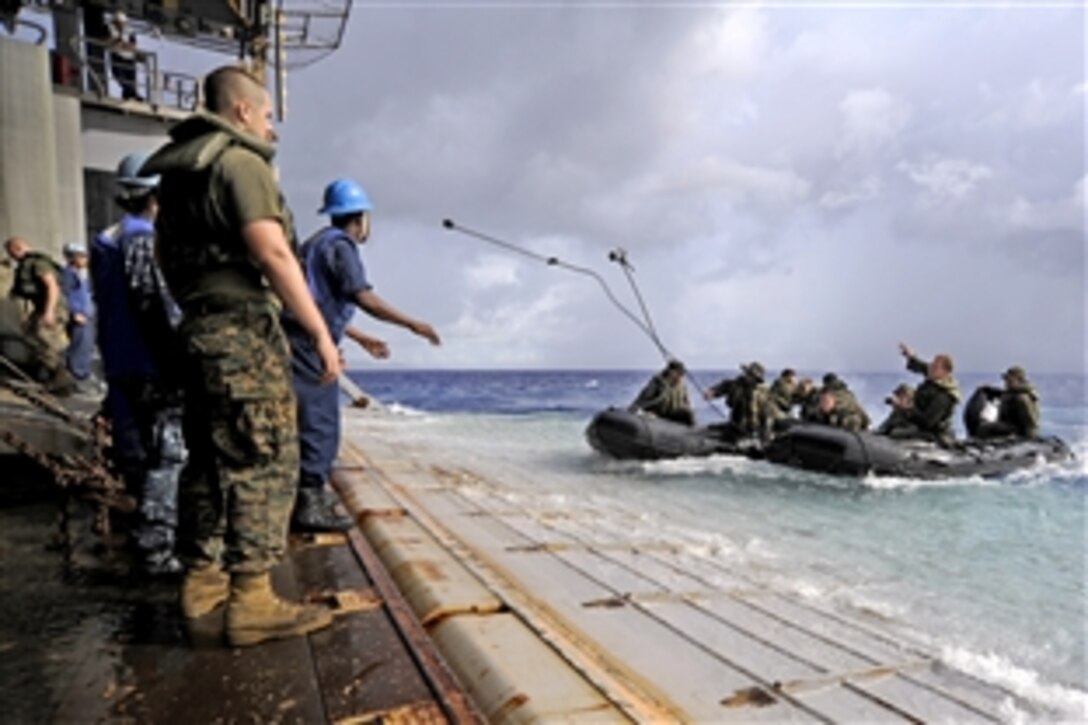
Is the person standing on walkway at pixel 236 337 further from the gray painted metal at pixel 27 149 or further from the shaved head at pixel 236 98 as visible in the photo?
the gray painted metal at pixel 27 149

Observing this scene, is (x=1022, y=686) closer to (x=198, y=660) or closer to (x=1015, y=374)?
(x=198, y=660)

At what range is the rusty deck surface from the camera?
1.64 meters

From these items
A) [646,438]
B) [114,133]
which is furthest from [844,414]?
[114,133]

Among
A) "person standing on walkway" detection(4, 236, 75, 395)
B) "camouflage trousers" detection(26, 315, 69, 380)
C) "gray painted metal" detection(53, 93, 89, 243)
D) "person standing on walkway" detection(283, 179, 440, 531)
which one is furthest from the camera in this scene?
"gray painted metal" detection(53, 93, 89, 243)

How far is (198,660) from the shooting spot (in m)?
1.90

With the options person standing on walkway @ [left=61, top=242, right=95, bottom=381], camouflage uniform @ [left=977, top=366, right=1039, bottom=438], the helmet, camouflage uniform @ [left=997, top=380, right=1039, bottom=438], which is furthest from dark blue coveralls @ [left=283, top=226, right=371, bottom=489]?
camouflage uniform @ [left=997, top=380, right=1039, bottom=438]

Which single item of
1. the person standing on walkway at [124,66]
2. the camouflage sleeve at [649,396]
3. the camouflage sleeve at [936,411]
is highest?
the person standing on walkway at [124,66]

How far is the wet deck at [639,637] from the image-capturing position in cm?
183

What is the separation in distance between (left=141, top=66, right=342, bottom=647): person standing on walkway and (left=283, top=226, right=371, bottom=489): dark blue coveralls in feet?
3.82

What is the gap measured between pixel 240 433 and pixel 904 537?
7468mm

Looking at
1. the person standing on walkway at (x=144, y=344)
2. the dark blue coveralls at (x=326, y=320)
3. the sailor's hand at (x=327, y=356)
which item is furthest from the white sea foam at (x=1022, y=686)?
the person standing on walkway at (x=144, y=344)

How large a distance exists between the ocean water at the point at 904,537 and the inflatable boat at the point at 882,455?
192mm

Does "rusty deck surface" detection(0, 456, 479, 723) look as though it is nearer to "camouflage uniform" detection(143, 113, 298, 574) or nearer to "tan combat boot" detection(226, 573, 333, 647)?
"tan combat boot" detection(226, 573, 333, 647)

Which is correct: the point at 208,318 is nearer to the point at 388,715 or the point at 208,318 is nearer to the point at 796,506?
the point at 388,715
